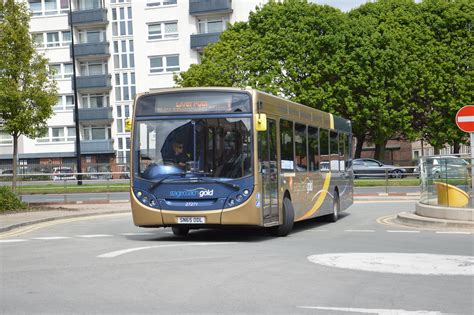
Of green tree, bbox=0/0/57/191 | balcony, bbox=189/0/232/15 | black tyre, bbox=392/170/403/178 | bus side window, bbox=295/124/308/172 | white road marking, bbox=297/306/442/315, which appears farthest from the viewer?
balcony, bbox=189/0/232/15

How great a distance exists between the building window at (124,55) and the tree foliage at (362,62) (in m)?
17.4

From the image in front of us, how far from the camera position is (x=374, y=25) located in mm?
54438

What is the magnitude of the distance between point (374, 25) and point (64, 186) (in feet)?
86.5

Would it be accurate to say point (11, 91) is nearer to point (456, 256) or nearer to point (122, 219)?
point (122, 219)

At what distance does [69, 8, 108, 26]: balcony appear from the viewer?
69812mm

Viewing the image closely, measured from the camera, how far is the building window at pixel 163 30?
67.7 metres

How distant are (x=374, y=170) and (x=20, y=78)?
997 inches

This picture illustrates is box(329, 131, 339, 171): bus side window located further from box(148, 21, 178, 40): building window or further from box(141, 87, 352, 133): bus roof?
box(148, 21, 178, 40): building window

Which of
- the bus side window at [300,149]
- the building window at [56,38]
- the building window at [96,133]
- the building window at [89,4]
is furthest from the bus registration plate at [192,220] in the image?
the building window at [56,38]

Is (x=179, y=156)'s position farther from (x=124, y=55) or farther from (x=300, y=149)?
(x=124, y=55)

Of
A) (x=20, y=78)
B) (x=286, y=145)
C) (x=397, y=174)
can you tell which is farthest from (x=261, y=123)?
(x=397, y=174)

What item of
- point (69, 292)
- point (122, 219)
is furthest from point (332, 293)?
point (122, 219)

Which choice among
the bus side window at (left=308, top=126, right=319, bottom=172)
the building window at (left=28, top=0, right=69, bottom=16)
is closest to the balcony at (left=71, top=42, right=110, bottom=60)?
the building window at (left=28, top=0, right=69, bottom=16)

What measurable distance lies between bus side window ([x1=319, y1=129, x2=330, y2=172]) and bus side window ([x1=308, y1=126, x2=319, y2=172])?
43cm
